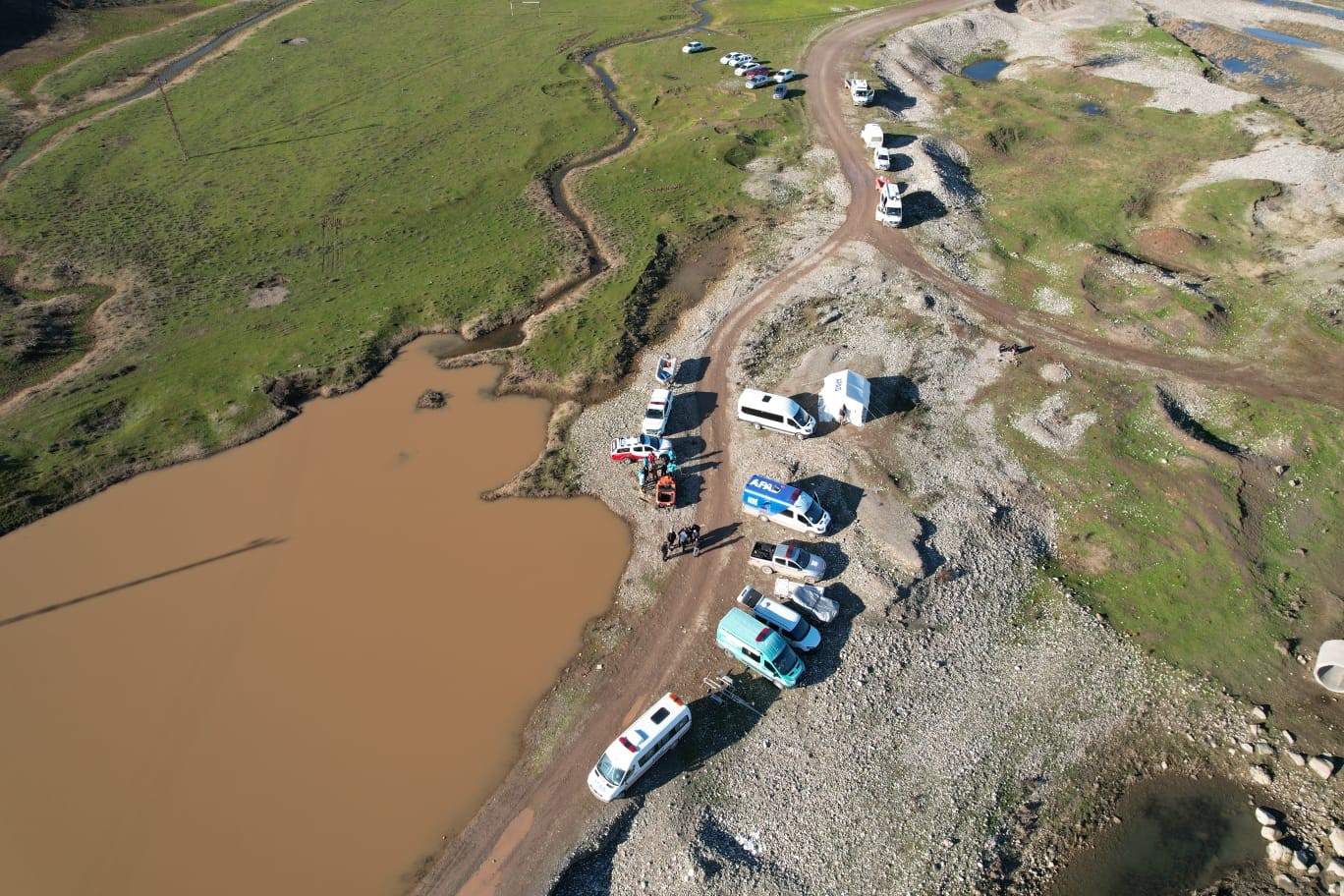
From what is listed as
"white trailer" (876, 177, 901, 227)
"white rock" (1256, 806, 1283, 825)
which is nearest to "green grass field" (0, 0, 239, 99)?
"white trailer" (876, 177, 901, 227)

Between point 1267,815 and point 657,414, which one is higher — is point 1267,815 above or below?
below

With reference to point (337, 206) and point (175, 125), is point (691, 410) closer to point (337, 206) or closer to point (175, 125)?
point (337, 206)

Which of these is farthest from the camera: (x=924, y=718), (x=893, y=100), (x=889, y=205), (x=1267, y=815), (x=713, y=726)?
(x=893, y=100)

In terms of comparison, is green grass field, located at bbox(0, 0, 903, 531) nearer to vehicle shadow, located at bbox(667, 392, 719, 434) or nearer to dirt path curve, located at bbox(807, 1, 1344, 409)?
vehicle shadow, located at bbox(667, 392, 719, 434)

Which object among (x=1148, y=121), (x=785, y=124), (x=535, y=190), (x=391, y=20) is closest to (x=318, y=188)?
(x=535, y=190)

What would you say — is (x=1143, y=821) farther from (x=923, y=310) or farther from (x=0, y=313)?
(x=0, y=313)

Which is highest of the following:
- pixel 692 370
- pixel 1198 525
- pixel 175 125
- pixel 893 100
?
pixel 175 125

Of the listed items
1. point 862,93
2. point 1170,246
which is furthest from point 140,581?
point 862,93
